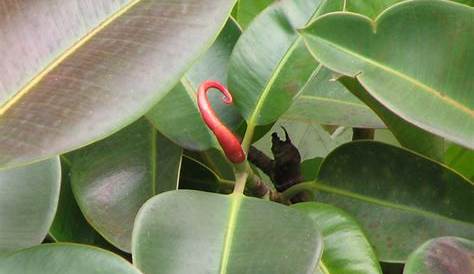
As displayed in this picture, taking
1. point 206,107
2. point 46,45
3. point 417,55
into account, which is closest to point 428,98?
point 417,55

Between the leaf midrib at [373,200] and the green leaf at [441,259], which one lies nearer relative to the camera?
the green leaf at [441,259]

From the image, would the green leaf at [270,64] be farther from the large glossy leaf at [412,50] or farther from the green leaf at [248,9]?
the green leaf at [248,9]

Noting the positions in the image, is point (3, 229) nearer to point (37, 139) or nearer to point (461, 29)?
point (37, 139)

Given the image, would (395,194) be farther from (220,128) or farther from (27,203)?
(27,203)

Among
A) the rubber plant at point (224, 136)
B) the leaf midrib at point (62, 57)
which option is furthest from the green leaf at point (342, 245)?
the leaf midrib at point (62, 57)

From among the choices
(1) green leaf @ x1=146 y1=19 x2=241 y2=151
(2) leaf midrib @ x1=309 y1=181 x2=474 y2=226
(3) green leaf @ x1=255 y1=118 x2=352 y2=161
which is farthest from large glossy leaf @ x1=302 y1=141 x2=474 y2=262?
(3) green leaf @ x1=255 y1=118 x2=352 y2=161

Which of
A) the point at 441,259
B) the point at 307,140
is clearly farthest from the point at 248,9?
the point at 441,259
